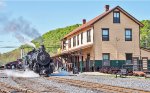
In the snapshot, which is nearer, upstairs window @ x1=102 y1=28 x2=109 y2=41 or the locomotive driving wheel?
the locomotive driving wheel

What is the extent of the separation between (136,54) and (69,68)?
10.3 m

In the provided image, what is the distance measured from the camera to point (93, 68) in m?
47.6

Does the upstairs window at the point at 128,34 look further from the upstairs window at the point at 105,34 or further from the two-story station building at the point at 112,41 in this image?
the upstairs window at the point at 105,34

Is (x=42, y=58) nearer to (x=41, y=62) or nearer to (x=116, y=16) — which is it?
(x=41, y=62)

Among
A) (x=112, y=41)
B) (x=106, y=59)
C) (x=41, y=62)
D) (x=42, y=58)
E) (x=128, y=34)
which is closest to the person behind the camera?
(x=42, y=58)

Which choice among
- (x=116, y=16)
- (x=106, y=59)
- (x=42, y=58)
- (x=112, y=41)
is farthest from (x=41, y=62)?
(x=116, y=16)

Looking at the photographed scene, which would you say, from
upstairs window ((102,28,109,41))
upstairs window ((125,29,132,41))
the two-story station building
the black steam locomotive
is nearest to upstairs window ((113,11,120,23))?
the two-story station building

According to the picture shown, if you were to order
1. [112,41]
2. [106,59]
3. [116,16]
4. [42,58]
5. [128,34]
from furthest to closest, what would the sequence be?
[128,34], [116,16], [112,41], [106,59], [42,58]

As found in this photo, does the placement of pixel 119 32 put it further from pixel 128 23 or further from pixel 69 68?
pixel 69 68

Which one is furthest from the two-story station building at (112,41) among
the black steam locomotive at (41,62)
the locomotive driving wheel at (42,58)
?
the locomotive driving wheel at (42,58)

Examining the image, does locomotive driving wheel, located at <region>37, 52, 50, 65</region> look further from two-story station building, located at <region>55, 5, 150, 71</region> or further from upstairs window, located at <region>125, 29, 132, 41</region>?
upstairs window, located at <region>125, 29, 132, 41</region>

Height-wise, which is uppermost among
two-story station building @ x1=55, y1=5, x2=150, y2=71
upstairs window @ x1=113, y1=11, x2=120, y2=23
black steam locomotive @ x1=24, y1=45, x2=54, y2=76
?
upstairs window @ x1=113, y1=11, x2=120, y2=23

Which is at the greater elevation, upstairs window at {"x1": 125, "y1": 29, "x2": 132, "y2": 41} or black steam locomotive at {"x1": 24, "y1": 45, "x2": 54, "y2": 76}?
upstairs window at {"x1": 125, "y1": 29, "x2": 132, "y2": 41}

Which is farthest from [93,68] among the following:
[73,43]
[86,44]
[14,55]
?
[14,55]
